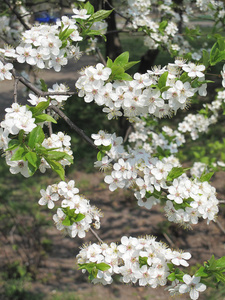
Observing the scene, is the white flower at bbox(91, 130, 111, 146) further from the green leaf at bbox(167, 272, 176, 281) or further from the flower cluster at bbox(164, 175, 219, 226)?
the green leaf at bbox(167, 272, 176, 281)

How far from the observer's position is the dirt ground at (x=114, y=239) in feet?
11.9

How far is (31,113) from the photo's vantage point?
4.42ft

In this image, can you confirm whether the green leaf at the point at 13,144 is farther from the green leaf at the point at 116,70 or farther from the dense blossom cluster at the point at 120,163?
the green leaf at the point at 116,70

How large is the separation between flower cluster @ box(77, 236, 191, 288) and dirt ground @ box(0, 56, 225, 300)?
52.2 inches

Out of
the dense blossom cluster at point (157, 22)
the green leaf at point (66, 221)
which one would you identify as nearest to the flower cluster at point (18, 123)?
the green leaf at point (66, 221)

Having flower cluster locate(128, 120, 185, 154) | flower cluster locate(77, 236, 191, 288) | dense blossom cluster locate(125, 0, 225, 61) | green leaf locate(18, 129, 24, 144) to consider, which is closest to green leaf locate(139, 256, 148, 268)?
flower cluster locate(77, 236, 191, 288)

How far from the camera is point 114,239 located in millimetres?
4391

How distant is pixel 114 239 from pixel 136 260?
291 centimetres

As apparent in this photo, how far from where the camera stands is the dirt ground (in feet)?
11.9

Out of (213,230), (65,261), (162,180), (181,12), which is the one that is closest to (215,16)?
(181,12)

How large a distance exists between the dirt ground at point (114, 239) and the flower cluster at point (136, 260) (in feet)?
4.35

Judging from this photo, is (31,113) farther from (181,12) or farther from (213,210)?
(181,12)

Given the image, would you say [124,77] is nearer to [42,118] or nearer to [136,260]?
[42,118]

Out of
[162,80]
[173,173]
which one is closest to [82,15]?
[162,80]
